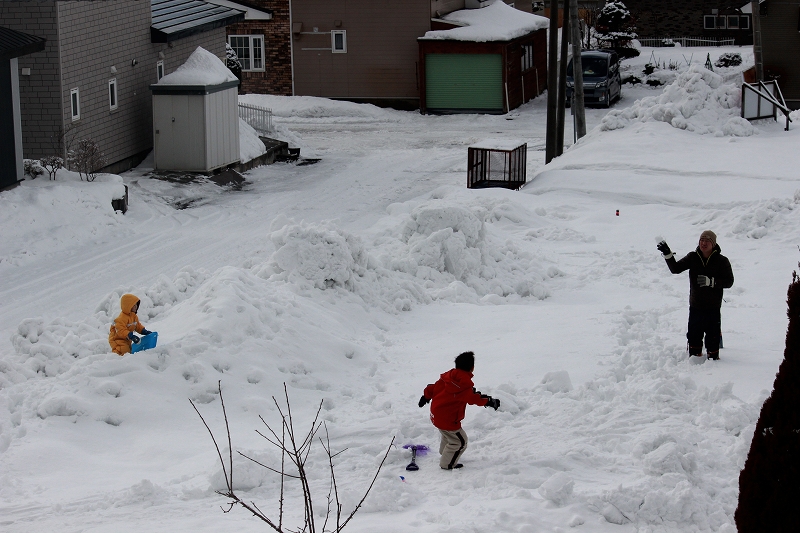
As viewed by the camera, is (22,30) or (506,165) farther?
(506,165)

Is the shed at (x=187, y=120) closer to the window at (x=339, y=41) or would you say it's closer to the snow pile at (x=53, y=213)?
the snow pile at (x=53, y=213)

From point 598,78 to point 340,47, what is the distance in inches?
370

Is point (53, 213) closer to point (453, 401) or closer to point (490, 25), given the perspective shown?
point (453, 401)

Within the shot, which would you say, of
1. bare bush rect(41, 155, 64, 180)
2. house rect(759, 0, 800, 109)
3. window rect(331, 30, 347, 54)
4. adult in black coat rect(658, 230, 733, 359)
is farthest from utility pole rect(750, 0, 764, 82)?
adult in black coat rect(658, 230, 733, 359)

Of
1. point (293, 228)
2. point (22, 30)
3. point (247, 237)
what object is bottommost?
point (247, 237)

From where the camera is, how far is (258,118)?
102ft

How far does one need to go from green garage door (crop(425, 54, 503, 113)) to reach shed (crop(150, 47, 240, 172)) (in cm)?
1407

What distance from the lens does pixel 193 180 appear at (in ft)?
77.9

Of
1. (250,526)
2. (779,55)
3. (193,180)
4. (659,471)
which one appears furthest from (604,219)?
(779,55)

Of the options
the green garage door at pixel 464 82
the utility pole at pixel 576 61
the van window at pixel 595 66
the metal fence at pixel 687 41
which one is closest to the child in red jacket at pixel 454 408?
the utility pole at pixel 576 61

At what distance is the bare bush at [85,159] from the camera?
2041 centimetres

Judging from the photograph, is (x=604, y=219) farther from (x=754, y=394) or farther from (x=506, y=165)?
(x=754, y=394)

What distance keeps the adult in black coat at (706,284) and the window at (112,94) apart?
16427 millimetres

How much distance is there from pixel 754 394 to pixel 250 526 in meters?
4.57
